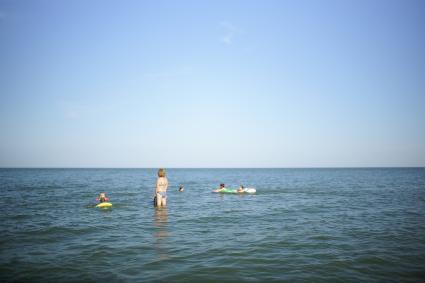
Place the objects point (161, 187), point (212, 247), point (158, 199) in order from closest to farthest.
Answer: point (212, 247) → point (161, 187) → point (158, 199)

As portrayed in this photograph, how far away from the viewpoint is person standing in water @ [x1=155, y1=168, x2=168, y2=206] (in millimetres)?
20770

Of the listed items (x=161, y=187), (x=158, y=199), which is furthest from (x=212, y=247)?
(x=158, y=199)

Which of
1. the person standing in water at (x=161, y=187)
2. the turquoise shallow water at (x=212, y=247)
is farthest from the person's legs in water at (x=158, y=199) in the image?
the turquoise shallow water at (x=212, y=247)

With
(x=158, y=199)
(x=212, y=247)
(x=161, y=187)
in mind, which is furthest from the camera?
(x=158, y=199)

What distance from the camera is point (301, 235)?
1312cm

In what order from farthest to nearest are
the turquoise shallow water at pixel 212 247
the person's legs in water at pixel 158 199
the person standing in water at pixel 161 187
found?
the person's legs in water at pixel 158 199, the person standing in water at pixel 161 187, the turquoise shallow water at pixel 212 247

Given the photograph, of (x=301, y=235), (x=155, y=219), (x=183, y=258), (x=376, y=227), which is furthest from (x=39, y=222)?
(x=376, y=227)

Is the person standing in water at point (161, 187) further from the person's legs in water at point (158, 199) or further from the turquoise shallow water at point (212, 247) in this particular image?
the turquoise shallow water at point (212, 247)

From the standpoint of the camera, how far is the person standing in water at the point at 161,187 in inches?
818

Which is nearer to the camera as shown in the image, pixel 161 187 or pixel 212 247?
pixel 212 247

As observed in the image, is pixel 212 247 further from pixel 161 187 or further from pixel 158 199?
pixel 158 199

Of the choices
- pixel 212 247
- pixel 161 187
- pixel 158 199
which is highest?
pixel 161 187

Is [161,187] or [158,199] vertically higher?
[161,187]

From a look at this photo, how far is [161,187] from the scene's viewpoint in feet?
70.1
